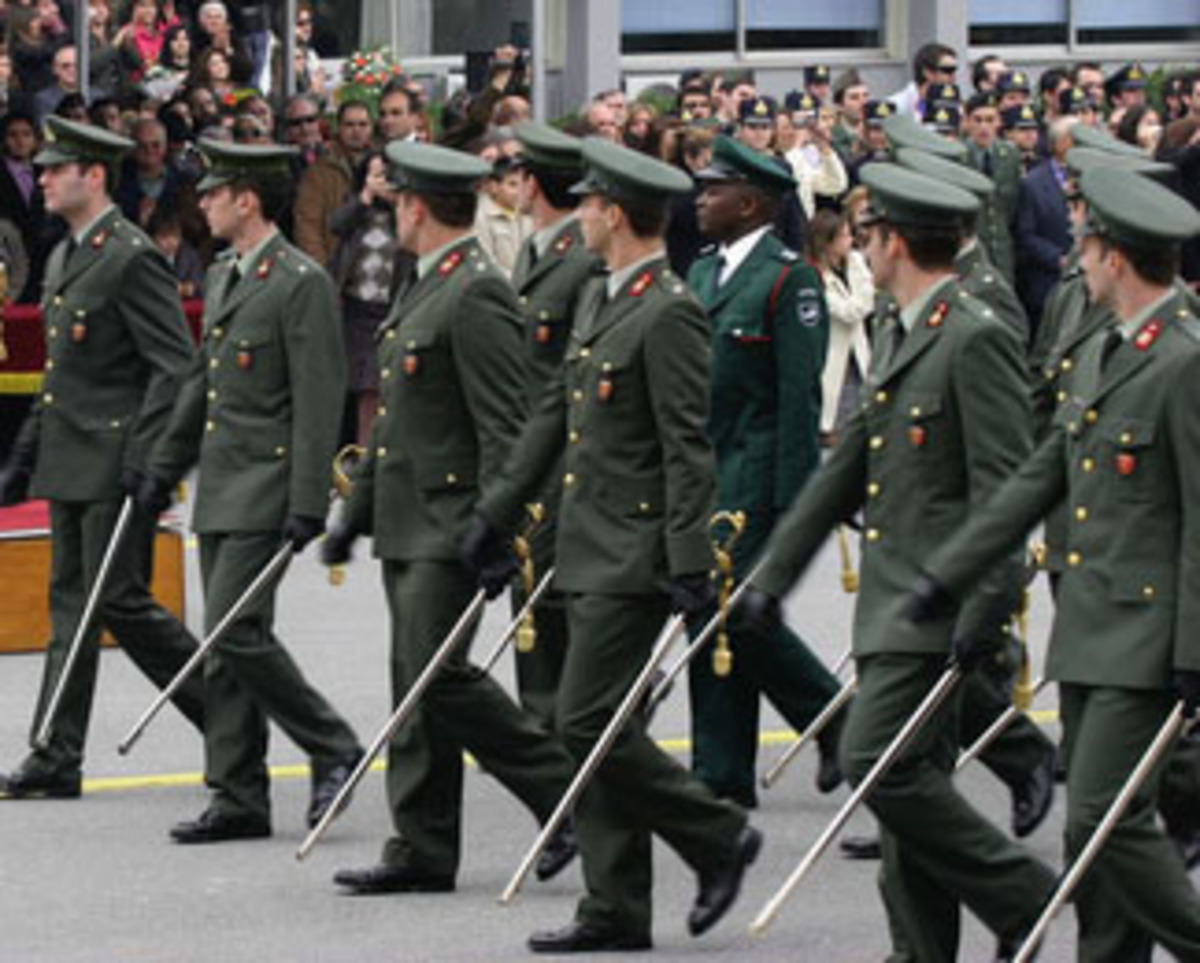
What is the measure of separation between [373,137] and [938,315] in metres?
11.7

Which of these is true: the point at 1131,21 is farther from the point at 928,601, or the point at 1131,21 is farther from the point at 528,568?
the point at 928,601

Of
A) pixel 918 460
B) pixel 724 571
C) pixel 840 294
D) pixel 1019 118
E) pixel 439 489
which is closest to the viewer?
pixel 918 460

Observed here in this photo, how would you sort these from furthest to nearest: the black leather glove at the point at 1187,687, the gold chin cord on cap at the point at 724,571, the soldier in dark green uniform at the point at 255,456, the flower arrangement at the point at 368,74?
the flower arrangement at the point at 368,74 → the soldier in dark green uniform at the point at 255,456 → the gold chin cord on cap at the point at 724,571 → the black leather glove at the point at 1187,687

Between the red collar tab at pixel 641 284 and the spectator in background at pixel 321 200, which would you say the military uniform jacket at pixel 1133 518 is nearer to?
the red collar tab at pixel 641 284

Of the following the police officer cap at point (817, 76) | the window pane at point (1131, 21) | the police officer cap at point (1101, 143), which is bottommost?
the window pane at point (1131, 21)

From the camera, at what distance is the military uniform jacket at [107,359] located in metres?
10.5

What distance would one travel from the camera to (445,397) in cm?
921

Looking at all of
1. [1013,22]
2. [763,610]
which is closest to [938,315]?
[763,610]

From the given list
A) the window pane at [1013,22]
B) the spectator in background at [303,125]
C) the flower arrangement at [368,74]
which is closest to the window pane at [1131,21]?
the window pane at [1013,22]

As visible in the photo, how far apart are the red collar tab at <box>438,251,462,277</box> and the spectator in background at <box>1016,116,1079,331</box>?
34.9ft

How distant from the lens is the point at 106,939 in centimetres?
886

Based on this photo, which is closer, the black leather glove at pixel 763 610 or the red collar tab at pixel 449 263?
the black leather glove at pixel 763 610

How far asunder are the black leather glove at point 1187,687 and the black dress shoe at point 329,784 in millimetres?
3373

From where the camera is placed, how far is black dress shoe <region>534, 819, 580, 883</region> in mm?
9516
